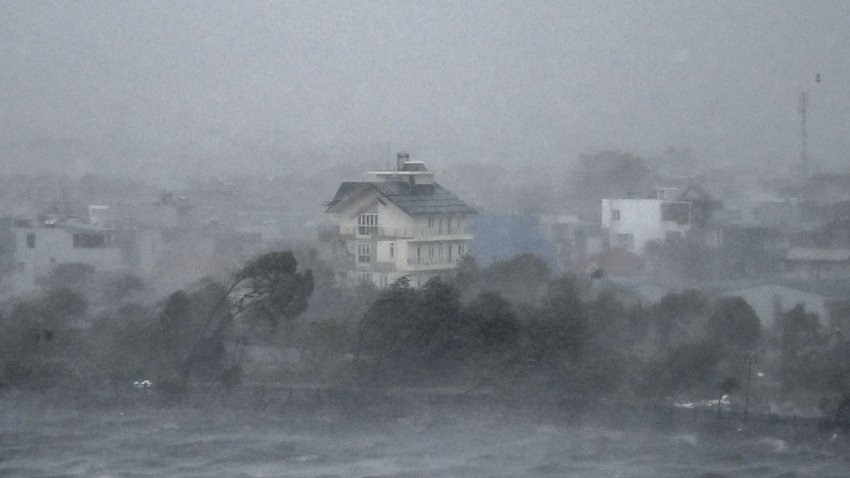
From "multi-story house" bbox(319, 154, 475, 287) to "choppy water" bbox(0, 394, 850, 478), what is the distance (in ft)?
5.79

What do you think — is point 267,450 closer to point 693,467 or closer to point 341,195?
point 693,467

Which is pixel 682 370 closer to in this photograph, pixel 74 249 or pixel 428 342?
pixel 428 342

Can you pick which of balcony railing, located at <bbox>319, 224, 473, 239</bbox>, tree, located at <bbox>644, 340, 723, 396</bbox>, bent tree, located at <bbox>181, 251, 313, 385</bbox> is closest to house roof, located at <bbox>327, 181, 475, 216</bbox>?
balcony railing, located at <bbox>319, 224, 473, 239</bbox>

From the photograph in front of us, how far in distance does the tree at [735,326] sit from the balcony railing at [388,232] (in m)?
1.95

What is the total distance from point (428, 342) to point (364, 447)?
112 cm

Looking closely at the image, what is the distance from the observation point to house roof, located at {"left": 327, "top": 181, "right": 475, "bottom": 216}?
8367mm

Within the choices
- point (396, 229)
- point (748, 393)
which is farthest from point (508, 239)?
point (748, 393)

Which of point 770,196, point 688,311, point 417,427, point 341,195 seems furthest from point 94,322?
point 770,196

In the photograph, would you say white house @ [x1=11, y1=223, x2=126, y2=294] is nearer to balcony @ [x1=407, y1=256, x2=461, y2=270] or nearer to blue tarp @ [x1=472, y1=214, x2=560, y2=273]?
balcony @ [x1=407, y1=256, x2=461, y2=270]

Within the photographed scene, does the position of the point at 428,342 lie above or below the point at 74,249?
below

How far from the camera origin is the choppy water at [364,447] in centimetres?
576

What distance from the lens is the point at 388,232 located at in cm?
834

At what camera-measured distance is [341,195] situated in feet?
28.5

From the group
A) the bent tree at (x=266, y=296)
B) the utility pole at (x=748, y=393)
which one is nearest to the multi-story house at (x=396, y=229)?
the bent tree at (x=266, y=296)
